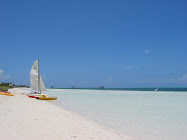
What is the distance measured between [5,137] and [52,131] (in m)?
1.94

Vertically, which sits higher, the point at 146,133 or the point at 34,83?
the point at 34,83

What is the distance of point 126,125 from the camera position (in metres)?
10.0

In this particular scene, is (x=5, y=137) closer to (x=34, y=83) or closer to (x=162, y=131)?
(x=162, y=131)

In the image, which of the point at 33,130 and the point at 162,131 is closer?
the point at 33,130

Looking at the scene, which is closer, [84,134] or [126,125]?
[84,134]

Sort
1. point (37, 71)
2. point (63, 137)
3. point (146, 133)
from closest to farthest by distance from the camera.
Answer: point (63, 137)
point (146, 133)
point (37, 71)

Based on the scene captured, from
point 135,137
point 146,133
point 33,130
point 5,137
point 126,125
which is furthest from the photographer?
point 126,125

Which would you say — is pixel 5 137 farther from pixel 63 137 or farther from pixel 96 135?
pixel 96 135

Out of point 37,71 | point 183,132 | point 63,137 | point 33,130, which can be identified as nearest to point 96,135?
point 63,137

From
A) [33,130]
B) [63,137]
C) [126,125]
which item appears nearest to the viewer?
Answer: [63,137]

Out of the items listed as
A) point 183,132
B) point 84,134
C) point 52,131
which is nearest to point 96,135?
point 84,134

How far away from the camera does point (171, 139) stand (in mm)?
7590

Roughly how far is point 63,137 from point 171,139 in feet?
16.5

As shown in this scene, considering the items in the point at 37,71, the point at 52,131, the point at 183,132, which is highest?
the point at 37,71
